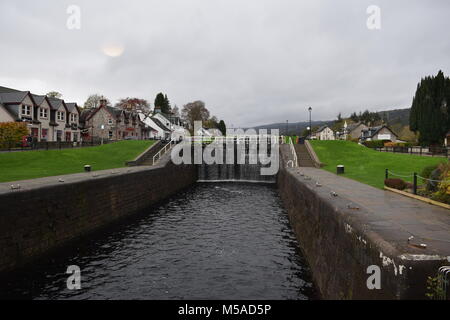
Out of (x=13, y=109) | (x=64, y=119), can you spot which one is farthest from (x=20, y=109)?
(x=64, y=119)

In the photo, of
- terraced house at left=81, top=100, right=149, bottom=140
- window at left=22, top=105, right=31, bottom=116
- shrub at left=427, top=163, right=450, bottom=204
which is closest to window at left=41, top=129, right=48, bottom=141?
window at left=22, top=105, right=31, bottom=116

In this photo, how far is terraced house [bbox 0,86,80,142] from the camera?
47875 mm

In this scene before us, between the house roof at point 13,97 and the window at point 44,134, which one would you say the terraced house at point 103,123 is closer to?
the window at point 44,134

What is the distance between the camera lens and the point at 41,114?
5275cm

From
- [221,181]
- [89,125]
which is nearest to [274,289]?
[221,181]

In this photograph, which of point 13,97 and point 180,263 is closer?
point 180,263

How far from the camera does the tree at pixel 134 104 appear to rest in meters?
120

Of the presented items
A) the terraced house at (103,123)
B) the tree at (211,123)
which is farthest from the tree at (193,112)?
the terraced house at (103,123)

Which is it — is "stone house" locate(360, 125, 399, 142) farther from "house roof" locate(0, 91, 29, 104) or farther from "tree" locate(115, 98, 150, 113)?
"house roof" locate(0, 91, 29, 104)

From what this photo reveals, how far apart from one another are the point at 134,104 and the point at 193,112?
23300mm

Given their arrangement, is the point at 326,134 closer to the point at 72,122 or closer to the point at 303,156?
the point at 72,122

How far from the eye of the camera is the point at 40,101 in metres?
52.5
